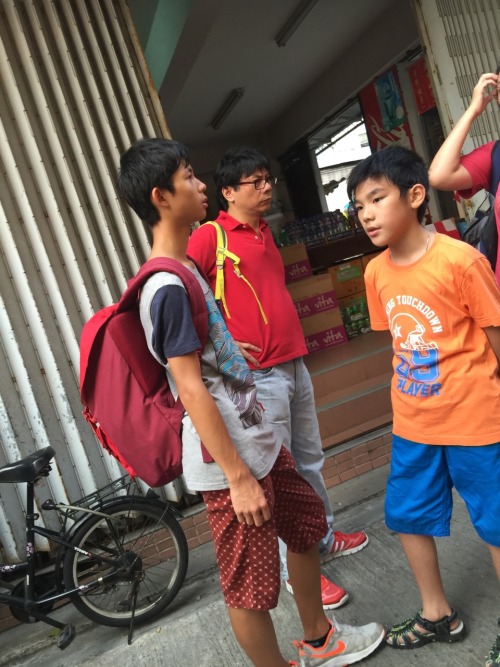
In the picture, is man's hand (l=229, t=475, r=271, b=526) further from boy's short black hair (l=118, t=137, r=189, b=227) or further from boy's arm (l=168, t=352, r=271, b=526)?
boy's short black hair (l=118, t=137, r=189, b=227)

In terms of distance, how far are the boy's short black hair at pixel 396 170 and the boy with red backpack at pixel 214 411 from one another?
0.60 metres

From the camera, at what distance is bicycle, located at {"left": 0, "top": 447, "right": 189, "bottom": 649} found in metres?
2.62

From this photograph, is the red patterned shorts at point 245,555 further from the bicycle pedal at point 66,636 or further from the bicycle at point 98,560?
the bicycle pedal at point 66,636

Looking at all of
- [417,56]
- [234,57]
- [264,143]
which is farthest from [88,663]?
[264,143]

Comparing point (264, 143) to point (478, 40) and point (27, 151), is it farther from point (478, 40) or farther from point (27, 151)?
point (27, 151)

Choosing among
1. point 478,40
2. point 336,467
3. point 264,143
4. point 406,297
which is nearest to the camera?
point 406,297

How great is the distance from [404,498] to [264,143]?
10.1 m

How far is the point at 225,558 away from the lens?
1580 millimetres

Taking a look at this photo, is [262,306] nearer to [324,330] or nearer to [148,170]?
[148,170]

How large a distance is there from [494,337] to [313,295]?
412 centimetres

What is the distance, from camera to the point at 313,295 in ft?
19.2

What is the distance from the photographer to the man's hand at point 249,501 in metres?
1.49

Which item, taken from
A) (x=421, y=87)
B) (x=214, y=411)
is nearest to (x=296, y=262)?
(x=421, y=87)

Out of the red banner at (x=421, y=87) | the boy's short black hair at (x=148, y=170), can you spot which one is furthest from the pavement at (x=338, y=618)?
the red banner at (x=421, y=87)
